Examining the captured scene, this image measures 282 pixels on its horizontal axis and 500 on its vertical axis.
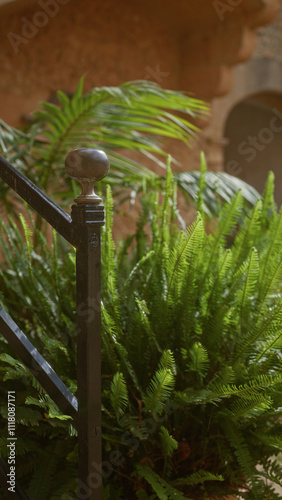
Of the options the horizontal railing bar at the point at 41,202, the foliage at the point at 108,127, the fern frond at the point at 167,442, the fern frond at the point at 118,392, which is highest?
the foliage at the point at 108,127

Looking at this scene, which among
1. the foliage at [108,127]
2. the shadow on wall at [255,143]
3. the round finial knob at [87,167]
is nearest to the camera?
the round finial knob at [87,167]

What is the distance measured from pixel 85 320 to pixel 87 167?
0.75 ft

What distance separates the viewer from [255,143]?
770 centimetres

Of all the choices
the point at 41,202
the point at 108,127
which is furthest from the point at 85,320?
the point at 108,127

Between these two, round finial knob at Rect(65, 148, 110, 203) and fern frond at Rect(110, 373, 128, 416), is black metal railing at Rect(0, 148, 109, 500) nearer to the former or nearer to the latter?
round finial knob at Rect(65, 148, 110, 203)

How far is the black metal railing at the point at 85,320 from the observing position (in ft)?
2.76

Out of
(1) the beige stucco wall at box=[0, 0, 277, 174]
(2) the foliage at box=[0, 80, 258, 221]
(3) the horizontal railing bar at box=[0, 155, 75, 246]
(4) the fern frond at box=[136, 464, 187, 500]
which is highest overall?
(1) the beige stucco wall at box=[0, 0, 277, 174]

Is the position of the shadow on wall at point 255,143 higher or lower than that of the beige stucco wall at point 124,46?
higher

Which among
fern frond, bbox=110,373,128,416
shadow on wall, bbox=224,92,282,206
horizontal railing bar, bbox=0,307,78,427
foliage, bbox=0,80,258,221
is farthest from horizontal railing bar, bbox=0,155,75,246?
shadow on wall, bbox=224,92,282,206

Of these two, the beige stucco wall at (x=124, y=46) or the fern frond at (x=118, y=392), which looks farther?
the beige stucco wall at (x=124, y=46)

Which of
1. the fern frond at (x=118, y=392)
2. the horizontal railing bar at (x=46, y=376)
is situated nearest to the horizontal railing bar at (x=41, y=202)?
the horizontal railing bar at (x=46, y=376)

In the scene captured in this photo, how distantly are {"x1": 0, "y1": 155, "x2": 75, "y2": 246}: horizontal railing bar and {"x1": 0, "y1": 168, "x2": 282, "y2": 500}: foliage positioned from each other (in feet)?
0.86

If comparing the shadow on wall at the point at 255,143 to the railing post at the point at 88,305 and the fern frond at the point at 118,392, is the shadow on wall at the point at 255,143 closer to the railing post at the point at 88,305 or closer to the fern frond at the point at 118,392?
the fern frond at the point at 118,392

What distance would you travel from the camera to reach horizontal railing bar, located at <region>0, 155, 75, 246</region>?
866 mm
